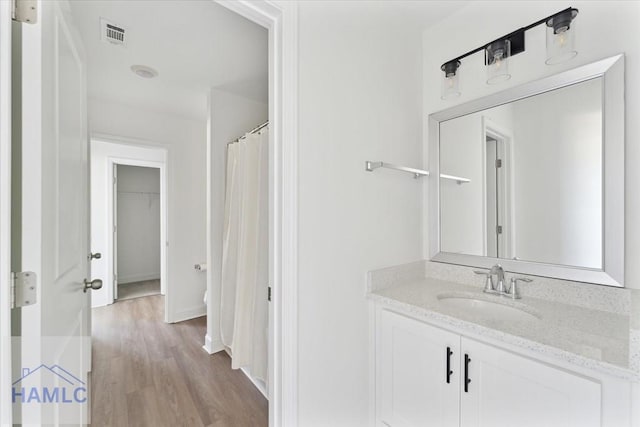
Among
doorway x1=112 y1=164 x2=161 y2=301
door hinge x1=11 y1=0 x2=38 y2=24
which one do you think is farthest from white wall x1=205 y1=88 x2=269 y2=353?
doorway x1=112 y1=164 x2=161 y2=301

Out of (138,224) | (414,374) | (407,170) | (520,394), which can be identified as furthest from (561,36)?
(138,224)

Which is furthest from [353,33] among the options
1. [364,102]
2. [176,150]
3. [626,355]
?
[176,150]

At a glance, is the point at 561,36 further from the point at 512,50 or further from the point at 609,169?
the point at 609,169

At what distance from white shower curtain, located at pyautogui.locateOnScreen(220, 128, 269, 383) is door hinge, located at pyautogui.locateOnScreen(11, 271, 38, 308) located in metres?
1.26

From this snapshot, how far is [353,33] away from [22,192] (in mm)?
1420

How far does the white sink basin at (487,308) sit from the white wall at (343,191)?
0.34 metres

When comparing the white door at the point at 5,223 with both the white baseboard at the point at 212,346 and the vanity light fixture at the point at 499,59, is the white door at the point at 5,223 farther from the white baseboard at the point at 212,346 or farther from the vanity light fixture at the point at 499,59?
the white baseboard at the point at 212,346

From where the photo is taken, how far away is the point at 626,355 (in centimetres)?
81

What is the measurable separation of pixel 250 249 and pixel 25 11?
61.4 inches

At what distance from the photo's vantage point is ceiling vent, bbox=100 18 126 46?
5.52ft

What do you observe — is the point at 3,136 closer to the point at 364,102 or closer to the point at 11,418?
the point at 11,418

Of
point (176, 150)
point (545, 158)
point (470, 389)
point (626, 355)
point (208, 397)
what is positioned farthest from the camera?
point (176, 150)

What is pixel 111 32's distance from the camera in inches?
68.6

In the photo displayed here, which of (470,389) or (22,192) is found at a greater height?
(22,192)
